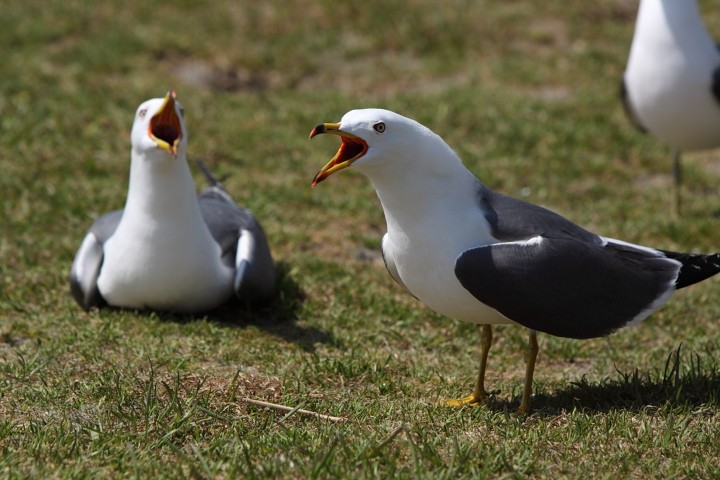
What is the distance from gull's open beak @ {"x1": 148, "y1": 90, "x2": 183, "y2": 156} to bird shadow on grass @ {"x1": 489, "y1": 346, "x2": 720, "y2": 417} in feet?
6.53

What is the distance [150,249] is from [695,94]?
4128 millimetres

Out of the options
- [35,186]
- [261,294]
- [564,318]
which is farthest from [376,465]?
[35,186]

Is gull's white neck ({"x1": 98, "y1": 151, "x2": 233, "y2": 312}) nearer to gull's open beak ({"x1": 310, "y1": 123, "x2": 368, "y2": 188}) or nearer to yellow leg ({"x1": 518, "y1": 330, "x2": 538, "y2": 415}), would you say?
gull's open beak ({"x1": 310, "y1": 123, "x2": 368, "y2": 188})

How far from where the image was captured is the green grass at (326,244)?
369cm

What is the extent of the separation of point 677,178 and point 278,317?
354 centimetres

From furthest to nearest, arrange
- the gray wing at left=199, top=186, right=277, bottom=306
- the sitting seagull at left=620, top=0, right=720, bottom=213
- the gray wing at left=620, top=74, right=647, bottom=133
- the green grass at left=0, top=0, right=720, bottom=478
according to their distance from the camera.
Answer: the gray wing at left=620, top=74, right=647, bottom=133 < the sitting seagull at left=620, top=0, right=720, bottom=213 < the gray wing at left=199, top=186, right=277, bottom=306 < the green grass at left=0, top=0, right=720, bottom=478

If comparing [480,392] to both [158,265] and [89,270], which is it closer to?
[158,265]

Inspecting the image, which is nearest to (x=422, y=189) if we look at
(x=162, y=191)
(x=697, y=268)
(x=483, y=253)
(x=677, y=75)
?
(x=483, y=253)

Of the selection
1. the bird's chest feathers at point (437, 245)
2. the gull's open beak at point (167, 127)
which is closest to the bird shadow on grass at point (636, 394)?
the bird's chest feathers at point (437, 245)

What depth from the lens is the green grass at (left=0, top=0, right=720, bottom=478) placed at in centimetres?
369

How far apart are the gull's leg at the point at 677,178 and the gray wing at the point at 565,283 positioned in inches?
138

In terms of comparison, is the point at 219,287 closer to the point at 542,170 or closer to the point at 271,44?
the point at 542,170

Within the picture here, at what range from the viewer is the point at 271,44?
10.1 m

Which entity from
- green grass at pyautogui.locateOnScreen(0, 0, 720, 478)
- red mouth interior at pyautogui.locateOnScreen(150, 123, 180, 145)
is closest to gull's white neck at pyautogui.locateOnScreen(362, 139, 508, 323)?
green grass at pyautogui.locateOnScreen(0, 0, 720, 478)
